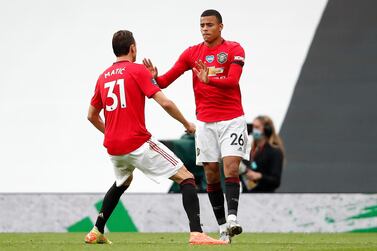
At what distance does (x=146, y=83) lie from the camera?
30.3 ft

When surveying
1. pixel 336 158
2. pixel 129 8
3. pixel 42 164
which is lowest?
pixel 42 164

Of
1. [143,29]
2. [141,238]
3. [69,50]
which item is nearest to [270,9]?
[143,29]

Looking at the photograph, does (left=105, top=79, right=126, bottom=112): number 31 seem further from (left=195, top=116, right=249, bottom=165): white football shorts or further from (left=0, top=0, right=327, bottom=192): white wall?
(left=0, top=0, right=327, bottom=192): white wall

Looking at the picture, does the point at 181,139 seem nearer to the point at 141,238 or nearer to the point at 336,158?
the point at 336,158

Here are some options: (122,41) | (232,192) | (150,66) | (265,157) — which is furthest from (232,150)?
(265,157)

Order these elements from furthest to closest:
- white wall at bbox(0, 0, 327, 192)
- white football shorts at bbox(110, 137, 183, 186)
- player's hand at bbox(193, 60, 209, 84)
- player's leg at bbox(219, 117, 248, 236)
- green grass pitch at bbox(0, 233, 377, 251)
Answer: white wall at bbox(0, 0, 327, 192) → player's leg at bbox(219, 117, 248, 236) → player's hand at bbox(193, 60, 209, 84) → white football shorts at bbox(110, 137, 183, 186) → green grass pitch at bbox(0, 233, 377, 251)

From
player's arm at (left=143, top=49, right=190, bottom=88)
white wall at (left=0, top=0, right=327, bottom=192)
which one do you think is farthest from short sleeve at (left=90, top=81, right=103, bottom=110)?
white wall at (left=0, top=0, right=327, bottom=192)

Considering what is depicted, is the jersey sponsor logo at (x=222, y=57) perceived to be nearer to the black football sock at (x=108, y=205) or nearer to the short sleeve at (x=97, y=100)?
the short sleeve at (x=97, y=100)

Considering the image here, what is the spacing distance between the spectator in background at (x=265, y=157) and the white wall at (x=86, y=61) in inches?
21.3

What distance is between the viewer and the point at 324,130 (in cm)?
1377

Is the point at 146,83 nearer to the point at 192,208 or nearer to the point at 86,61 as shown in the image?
the point at 192,208

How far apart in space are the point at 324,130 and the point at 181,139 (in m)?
1.63

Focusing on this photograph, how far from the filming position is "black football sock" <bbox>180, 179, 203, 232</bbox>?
30.5 ft

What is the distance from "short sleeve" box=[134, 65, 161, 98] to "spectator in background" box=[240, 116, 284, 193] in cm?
399
